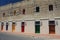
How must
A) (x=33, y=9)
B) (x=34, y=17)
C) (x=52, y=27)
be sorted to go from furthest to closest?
(x=33, y=9) → (x=34, y=17) → (x=52, y=27)

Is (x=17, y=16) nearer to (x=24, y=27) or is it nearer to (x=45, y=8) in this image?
(x=24, y=27)

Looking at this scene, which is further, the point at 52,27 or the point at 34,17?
the point at 34,17

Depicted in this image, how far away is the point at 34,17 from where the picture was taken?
1997 cm

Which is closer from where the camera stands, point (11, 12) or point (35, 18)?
point (35, 18)

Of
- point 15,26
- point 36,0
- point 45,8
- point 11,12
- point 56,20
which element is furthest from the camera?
point 11,12

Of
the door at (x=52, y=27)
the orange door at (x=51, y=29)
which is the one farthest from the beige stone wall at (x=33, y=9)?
the orange door at (x=51, y=29)

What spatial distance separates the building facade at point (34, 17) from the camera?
703 inches

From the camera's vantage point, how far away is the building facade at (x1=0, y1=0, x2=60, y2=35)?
17844 millimetres

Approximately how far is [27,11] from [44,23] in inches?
170

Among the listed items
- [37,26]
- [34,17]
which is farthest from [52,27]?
[34,17]

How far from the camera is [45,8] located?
738 inches

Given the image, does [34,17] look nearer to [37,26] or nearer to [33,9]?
[33,9]

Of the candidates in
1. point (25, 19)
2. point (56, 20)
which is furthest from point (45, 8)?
point (25, 19)

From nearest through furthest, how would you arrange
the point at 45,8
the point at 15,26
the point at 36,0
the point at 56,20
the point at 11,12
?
the point at 56,20 < the point at 45,8 < the point at 36,0 < the point at 15,26 < the point at 11,12
